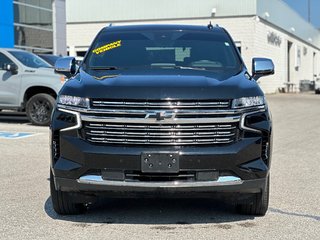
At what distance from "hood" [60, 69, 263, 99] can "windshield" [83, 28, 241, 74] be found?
0.54 metres

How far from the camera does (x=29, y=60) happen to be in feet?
44.4

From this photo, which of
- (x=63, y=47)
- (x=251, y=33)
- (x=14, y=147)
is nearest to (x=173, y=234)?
(x=14, y=147)

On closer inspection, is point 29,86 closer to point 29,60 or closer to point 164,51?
point 29,60

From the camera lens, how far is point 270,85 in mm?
39188

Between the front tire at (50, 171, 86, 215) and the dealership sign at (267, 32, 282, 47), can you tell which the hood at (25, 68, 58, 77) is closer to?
the front tire at (50, 171, 86, 215)

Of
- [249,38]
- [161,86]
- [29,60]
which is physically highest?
[249,38]

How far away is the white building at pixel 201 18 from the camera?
34.9m

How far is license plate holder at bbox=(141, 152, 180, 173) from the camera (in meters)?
4.54

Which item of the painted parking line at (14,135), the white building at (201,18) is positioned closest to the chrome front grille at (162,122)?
the painted parking line at (14,135)

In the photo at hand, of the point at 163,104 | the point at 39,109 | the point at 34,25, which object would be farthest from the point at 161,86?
the point at 34,25

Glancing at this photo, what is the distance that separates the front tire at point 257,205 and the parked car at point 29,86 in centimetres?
828

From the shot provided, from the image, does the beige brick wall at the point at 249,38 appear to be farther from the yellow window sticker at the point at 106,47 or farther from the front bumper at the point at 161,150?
the front bumper at the point at 161,150

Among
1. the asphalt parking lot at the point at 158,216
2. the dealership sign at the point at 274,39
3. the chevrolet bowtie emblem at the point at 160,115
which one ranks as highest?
the dealership sign at the point at 274,39

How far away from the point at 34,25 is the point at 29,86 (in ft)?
39.5
